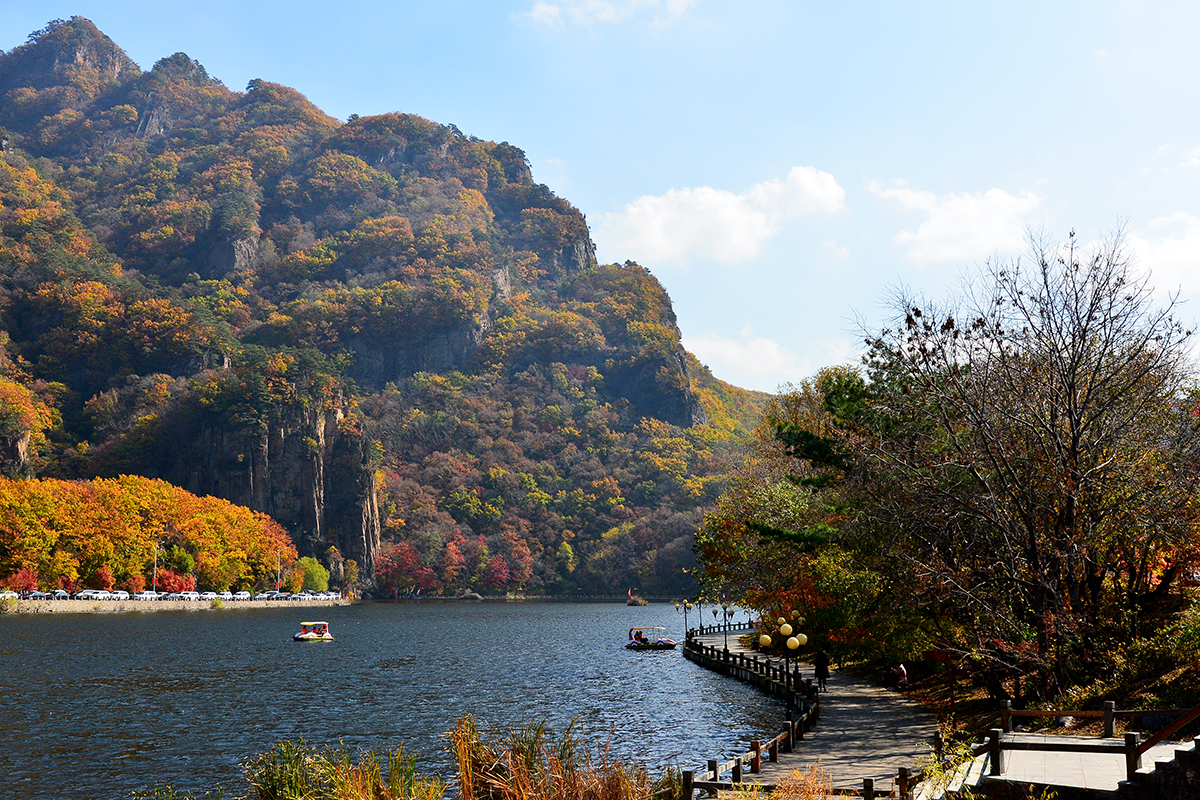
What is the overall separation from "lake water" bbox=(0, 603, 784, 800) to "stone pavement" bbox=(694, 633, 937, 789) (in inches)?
132

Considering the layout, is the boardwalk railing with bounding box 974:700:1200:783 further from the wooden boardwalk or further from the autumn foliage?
Answer: the autumn foliage

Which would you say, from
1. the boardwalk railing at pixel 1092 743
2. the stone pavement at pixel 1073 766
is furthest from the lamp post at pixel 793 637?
the stone pavement at pixel 1073 766

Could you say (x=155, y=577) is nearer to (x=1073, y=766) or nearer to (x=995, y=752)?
(x=995, y=752)

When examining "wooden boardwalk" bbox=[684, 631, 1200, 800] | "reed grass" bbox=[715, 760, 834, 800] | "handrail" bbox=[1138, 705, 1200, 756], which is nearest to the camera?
"handrail" bbox=[1138, 705, 1200, 756]

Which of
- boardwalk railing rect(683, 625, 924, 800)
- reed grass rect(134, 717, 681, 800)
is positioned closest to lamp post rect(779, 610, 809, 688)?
boardwalk railing rect(683, 625, 924, 800)

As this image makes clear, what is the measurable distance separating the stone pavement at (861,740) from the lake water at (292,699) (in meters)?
3.35

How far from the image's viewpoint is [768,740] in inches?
1187

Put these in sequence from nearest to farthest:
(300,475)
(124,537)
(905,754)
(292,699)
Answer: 1. (905,754)
2. (292,699)
3. (124,537)
4. (300,475)

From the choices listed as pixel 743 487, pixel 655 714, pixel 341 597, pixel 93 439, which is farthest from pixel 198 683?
pixel 93 439

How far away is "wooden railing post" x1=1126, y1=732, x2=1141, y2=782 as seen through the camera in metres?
13.7

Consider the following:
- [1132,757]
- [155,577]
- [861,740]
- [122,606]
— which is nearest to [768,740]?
[861,740]

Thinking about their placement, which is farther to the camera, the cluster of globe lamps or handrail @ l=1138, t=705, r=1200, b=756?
the cluster of globe lamps

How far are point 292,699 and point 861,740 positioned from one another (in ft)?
91.7

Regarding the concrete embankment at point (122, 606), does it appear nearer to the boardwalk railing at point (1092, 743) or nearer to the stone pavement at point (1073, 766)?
the boardwalk railing at point (1092, 743)
